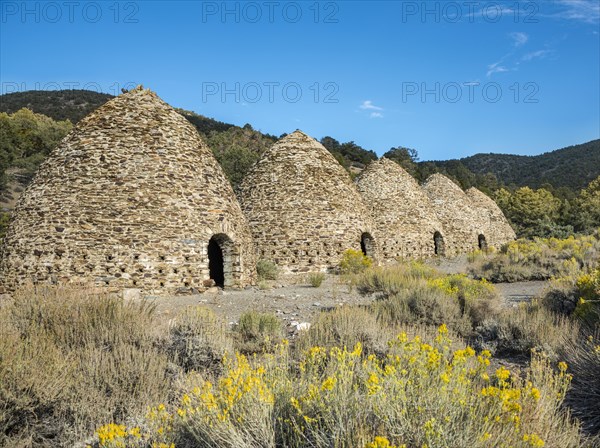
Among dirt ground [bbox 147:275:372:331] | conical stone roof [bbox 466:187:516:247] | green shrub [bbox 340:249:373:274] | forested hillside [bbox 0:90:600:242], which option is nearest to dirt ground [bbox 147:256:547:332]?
dirt ground [bbox 147:275:372:331]

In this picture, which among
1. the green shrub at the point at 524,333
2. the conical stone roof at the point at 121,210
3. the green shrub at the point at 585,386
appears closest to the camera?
the green shrub at the point at 585,386

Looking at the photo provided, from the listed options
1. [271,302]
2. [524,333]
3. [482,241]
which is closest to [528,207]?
[482,241]

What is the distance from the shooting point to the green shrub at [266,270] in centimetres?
1380

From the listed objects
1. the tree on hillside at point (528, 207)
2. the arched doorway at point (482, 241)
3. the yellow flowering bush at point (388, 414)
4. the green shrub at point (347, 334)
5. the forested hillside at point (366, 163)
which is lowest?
the arched doorway at point (482, 241)

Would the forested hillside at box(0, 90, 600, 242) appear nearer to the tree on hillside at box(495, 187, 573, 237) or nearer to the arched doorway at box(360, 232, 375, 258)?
the tree on hillside at box(495, 187, 573, 237)

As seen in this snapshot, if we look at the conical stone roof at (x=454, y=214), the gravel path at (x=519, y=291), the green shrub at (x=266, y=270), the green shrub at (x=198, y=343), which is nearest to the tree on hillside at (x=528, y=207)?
the conical stone roof at (x=454, y=214)

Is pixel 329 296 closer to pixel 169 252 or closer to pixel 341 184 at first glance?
pixel 169 252

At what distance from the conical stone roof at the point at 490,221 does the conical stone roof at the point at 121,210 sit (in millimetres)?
22364

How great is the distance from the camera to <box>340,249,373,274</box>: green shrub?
46.8 feet

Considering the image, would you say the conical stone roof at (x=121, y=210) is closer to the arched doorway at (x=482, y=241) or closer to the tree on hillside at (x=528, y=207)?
the arched doorway at (x=482, y=241)

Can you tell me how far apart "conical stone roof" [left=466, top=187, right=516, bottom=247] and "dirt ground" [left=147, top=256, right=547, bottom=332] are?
17.6 m

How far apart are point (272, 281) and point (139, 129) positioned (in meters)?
6.19

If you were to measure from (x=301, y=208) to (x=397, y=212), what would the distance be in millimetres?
7020

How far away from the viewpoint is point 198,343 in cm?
486
